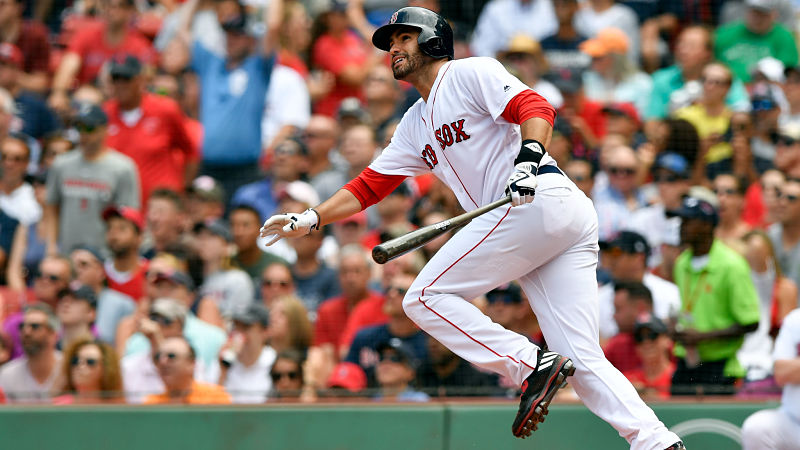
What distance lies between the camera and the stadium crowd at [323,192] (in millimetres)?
7910

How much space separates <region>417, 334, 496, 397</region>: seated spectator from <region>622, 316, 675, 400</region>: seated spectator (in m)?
0.91

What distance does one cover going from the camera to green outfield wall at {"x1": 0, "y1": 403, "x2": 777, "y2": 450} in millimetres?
7199

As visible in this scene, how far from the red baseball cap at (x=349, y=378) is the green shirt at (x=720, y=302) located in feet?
6.72

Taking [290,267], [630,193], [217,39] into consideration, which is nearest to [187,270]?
[290,267]

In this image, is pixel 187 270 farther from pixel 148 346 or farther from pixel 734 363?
pixel 734 363

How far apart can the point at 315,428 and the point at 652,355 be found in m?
2.18

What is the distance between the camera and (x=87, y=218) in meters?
9.52

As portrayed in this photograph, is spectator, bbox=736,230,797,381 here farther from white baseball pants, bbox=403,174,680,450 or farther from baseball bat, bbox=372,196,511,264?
baseball bat, bbox=372,196,511,264

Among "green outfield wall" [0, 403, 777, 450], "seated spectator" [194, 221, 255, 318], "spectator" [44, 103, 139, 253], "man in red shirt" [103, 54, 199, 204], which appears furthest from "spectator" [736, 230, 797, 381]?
"spectator" [44, 103, 139, 253]

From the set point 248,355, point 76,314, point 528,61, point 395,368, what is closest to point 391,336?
point 395,368

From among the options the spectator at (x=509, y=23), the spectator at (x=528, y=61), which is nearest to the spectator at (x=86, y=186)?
the spectator at (x=528, y=61)

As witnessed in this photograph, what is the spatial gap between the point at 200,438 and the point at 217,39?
4769 millimetres

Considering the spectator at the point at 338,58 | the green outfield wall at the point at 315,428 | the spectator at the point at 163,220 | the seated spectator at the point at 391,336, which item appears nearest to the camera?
the green outfield wall at the point at 315,428

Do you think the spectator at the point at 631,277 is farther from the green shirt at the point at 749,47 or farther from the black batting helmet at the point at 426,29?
the green shirt at the point at 749,47
